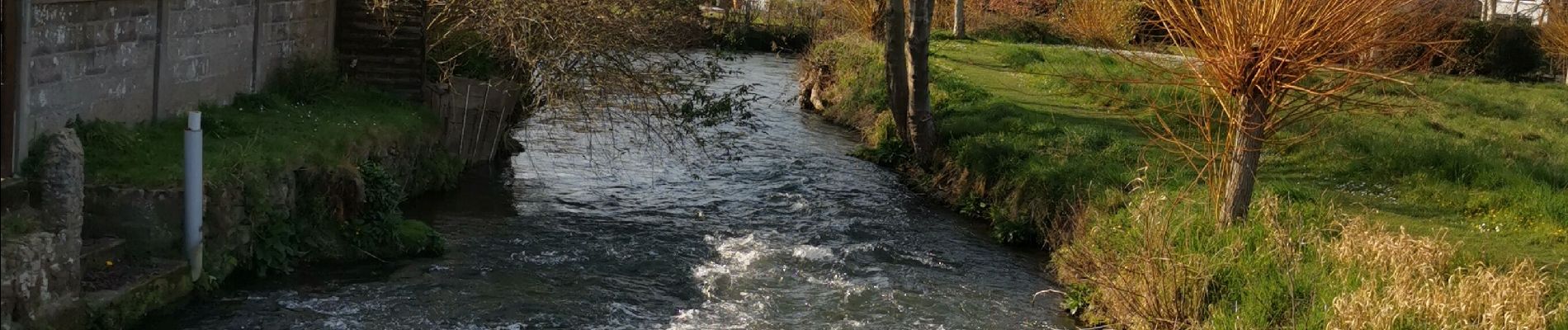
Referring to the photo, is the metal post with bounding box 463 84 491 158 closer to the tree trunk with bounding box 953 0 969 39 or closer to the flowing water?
the flowing water

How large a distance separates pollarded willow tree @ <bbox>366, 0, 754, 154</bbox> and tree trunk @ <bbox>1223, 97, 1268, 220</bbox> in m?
6.35

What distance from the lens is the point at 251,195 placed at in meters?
11.0

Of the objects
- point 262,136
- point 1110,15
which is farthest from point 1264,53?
point 1110,15

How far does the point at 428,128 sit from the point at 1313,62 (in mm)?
9296

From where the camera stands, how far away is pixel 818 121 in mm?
24109

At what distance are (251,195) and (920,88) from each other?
9.85 metres

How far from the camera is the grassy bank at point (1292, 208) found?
9336mm

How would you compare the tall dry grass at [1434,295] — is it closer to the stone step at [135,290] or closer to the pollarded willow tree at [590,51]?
the stone step at [135,290]

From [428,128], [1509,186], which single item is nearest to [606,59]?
[428,128]

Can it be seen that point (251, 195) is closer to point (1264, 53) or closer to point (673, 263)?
point (673, 263)

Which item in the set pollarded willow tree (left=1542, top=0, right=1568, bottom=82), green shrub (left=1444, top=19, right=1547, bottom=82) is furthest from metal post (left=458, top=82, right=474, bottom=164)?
green shrub (left=1444, top=19, right=1547, bottom=82)

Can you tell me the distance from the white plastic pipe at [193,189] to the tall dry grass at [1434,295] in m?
7.43

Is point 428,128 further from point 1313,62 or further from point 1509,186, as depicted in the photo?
point 1509,186

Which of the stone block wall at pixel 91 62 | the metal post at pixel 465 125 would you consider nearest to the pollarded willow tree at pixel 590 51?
the metal post at pixel 465 125
